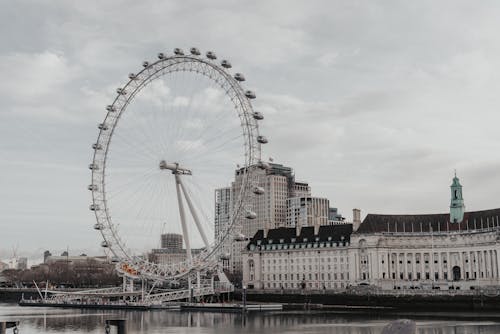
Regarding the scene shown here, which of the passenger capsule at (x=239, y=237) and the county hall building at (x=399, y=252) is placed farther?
the county hall building at (x=399, y=252)

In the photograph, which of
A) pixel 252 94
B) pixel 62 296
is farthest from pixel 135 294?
pixel 252 94

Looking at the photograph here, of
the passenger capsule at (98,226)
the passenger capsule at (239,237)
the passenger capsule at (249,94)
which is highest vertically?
the passenger capsule at (249,94)

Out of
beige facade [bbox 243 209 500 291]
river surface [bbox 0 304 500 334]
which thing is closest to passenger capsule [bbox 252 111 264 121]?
river surface [bbox 0 304 500 334]

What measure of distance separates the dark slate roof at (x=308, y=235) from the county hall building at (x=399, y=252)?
19cm

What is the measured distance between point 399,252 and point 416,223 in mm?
6246

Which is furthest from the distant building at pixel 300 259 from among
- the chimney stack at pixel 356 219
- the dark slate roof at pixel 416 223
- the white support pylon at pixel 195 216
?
the white support pylon at pixel 195 216

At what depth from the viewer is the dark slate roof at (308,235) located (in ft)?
388

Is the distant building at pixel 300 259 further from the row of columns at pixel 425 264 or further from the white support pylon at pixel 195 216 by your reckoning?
the white support pylon at pixel 195 216

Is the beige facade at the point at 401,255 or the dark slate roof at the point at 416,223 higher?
the dark slate roof at the point at 416,223

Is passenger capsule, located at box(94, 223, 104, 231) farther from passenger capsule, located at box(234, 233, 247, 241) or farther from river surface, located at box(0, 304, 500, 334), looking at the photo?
passenger capsule, located at box(234, 233, 247, 241)

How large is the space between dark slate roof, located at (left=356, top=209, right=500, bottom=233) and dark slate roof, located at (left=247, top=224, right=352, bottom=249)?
4223mm

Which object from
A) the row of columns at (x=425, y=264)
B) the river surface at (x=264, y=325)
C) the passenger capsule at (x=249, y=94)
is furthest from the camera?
the row of columns at (x=425, y=264)

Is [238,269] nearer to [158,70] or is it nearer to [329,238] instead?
[329,238]

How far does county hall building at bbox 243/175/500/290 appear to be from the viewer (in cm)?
10669
